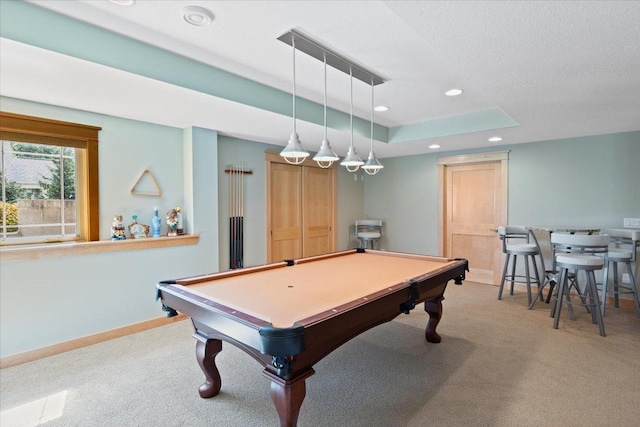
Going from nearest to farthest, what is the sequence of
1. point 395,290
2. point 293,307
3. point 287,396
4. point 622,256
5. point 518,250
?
1. point 287,396
2. point 293,307
3. point 395,290
4. point 622,256
5. point 518,250

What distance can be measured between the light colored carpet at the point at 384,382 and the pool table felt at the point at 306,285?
731 millimetres

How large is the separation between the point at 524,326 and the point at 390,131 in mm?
2962

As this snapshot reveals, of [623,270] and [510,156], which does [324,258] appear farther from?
[623,270]

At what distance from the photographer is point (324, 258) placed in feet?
11.0

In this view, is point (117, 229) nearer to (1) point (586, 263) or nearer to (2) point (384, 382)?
(2) point (384, 382)

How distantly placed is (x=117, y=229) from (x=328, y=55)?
259 centimetres

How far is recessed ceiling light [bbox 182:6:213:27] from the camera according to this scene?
1896mm

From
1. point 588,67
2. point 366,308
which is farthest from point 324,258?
point 588,67

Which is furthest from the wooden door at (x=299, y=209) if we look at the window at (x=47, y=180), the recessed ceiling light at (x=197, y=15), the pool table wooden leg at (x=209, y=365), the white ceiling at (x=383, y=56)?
the recessed ceiling light at (x=197, y=15)

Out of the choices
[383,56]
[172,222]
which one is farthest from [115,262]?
[383,56]

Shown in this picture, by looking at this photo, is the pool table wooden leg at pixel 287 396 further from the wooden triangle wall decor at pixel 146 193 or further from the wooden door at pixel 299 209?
the wooden door at pixel 299 209

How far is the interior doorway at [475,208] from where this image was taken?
511 centimetres

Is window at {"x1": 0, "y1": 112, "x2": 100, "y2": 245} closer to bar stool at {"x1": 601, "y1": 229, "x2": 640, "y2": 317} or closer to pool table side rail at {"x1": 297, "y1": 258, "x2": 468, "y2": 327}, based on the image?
pool table side rail at {"x1": 297, "y1": 258, "x2": 468, "y2": 327}

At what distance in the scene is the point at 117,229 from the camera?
10.8 ft
